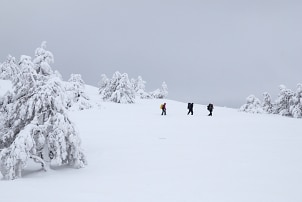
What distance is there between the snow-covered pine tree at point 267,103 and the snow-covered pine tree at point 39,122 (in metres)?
55.1

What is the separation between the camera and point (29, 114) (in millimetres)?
11773

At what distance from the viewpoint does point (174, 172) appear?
448 inches

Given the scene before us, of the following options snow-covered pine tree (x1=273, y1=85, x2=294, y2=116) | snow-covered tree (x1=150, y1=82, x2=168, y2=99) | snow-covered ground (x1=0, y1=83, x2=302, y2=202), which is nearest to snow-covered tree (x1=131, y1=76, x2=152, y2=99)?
snow-covered tree (x1=150, y1=82, x2=168, y2=99)

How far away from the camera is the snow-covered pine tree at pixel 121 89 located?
47000mm

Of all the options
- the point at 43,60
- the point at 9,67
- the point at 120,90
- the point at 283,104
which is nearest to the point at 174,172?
the point at 43,60

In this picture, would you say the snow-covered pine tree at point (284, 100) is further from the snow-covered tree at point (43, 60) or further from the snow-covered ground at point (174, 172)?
the snow-covered tree at point (43, 60)

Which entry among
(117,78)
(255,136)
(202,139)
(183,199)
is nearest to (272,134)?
(255,136)

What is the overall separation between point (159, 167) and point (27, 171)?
5.16 meters

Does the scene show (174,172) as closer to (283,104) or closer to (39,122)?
(39,122)

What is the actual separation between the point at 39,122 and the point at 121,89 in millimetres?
35561

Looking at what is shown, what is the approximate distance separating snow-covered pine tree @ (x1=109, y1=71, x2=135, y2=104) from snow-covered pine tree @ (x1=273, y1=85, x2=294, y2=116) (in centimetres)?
2585

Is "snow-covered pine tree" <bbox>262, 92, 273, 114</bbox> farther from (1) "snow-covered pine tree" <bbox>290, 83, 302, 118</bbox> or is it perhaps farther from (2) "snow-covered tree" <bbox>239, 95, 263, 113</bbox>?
(1) "snow-covered pine tree" <bbox>290, 83, 302, 118</bbox>

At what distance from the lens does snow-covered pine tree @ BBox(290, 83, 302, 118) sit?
48316mm

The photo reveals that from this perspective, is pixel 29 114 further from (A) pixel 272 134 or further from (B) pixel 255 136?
(A) pixel 272 134
